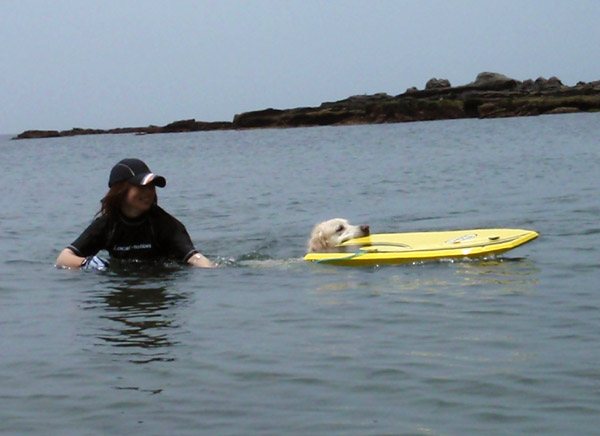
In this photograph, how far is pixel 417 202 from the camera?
18609 mm

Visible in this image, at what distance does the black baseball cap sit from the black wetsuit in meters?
0.45

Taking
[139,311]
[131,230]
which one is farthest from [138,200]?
[139,311]

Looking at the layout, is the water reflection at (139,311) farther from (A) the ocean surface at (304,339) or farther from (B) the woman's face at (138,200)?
(B) the woman's face at (138,200)

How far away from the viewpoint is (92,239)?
9.80 meters

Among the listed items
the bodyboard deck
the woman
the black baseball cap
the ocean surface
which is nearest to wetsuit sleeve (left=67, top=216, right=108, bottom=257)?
the woman

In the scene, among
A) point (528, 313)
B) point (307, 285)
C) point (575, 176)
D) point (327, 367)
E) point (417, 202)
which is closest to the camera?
point (327, 367)

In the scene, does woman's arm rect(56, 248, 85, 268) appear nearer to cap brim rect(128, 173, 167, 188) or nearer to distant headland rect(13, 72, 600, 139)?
cap brim rect(128, 173, 167, 188)

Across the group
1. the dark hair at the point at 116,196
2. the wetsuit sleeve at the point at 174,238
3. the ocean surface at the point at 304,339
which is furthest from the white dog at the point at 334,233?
the dark hair at the point at 116,196

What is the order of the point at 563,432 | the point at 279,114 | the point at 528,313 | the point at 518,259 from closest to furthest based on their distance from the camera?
1. the point at 563,432
2. the point at 528,313
3. the point at 518,259
4. the point at 279,114

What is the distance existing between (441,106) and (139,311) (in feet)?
254

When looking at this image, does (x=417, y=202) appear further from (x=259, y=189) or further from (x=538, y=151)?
(x=538, y=151)

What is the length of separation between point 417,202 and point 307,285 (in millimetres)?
9483

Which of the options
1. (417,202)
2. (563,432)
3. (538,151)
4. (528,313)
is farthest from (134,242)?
(538,151)

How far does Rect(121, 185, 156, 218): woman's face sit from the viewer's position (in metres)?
9.34
